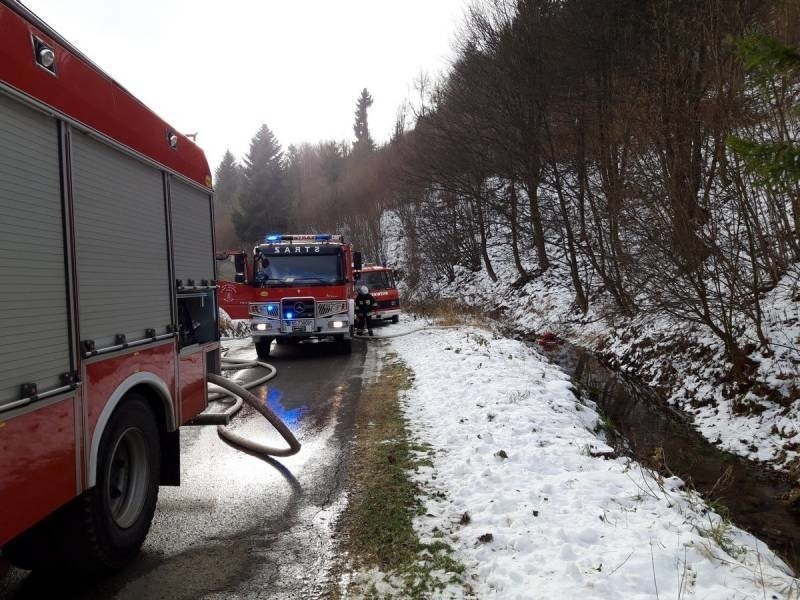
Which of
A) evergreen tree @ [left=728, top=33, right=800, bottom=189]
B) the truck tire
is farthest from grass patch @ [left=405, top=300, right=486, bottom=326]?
the truck tire

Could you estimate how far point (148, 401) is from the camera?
4.20m

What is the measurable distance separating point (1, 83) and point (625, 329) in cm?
1386

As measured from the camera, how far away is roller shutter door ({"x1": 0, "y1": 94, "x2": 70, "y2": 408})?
8.50ft

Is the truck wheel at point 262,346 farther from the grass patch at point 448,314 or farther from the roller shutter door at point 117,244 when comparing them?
the roller shutter door at point 117,244

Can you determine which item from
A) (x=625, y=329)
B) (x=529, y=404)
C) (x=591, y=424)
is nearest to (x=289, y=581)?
(x=529, y=404)

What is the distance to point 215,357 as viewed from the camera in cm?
583

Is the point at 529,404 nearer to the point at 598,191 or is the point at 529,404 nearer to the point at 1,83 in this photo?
the point at 1,83

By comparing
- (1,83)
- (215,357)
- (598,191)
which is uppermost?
(598,191)

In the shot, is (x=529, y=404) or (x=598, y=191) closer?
(x=529, y=404)

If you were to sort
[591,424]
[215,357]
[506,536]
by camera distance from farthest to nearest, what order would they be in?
[591,424]
[215,357]
[506,536]

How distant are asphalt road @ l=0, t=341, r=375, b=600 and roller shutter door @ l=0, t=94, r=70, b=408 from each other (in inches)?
62.4

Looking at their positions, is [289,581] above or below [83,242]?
below

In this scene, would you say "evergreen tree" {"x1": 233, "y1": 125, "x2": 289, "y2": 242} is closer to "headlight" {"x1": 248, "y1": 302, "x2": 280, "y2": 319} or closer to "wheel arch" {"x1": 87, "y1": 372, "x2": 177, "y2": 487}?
"headlight" {"x1": 248, "y1": 302, "x2": 280, "y2": 319}

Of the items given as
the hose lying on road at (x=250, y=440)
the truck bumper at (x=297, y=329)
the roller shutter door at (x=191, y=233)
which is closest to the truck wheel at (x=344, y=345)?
the truck bumper at (x=297, y=329)
